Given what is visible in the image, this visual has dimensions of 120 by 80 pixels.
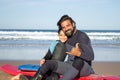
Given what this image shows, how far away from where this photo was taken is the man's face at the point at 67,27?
18.8ft

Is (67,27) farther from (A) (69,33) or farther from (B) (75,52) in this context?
(B) (75,52)

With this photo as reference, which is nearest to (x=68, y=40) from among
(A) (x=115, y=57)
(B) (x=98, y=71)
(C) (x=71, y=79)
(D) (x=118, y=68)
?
(C) (x=71, y=79)

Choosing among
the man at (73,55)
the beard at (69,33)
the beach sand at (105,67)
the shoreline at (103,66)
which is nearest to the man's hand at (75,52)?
the man at (73,55)

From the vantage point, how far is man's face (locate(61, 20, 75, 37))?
5.74 m

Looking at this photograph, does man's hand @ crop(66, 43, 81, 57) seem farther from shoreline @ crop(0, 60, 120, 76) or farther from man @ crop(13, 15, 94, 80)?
shoreline @ crop(0, 60, 120, 76)

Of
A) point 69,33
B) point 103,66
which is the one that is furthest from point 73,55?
point 103,66

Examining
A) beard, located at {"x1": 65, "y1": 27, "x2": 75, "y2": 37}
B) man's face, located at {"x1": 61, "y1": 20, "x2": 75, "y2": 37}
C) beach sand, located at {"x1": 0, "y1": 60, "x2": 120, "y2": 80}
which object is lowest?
beach sand, located at {"x1": 0, "y1": 60, "x2": 120, "y2": 80}

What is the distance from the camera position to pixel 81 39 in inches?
228

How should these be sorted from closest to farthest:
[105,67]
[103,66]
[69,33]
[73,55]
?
[73,55] < [69,33] < [105,67] < [103,66]

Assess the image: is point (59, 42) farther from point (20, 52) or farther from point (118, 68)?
point (20, 52)

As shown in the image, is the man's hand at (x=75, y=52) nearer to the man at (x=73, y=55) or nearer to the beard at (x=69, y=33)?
the man at (x=73, y=55)

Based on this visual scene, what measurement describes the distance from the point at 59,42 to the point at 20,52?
8.26 m

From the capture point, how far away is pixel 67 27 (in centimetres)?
575

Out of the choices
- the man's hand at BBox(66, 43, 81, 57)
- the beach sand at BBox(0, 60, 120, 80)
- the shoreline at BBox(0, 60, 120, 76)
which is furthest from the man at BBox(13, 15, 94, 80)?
the shoreline at BBox(0, 60, 120, 76)
